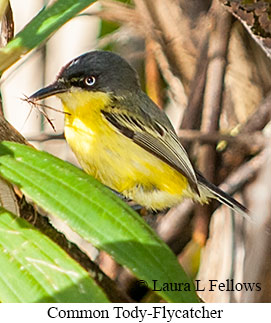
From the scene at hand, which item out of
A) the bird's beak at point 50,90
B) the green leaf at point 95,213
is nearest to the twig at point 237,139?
the bird's beak at point 50,90

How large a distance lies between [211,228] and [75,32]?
108cm

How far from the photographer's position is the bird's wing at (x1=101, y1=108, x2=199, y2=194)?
2275mm

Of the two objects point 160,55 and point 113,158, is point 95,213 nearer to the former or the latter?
point 113,158

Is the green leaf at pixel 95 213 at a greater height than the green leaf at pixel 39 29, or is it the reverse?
the green leaf at pixel 39 29

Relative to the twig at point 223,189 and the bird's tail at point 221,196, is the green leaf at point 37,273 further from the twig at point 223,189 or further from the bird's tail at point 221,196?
the twig at point 223,189

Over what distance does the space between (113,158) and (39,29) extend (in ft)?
2.95

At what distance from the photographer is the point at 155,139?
2.31 m

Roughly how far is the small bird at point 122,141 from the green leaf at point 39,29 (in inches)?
28.9

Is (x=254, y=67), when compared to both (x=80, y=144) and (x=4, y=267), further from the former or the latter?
(x=4, y=267)

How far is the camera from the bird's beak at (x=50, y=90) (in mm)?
2090

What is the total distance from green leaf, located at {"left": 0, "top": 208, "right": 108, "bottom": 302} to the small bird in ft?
3.43

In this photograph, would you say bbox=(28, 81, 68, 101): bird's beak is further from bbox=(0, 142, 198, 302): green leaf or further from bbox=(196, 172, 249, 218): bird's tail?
bbox=(0, 142, 198, 302): green leaf

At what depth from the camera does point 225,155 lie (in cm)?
268

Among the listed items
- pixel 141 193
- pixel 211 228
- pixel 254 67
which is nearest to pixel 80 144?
pixel 141 193
